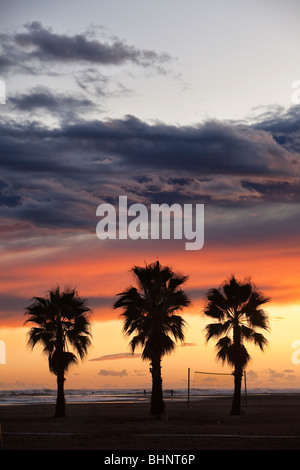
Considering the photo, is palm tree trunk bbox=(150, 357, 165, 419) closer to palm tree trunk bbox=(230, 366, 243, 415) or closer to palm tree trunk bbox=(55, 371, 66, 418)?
palm tree trunk bbox=(230, 366, 243, 415)

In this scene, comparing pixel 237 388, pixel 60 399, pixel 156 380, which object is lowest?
pixel 60 399

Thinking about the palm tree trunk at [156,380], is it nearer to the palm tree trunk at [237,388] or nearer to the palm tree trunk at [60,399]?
the palm tree trunk at [237,388]

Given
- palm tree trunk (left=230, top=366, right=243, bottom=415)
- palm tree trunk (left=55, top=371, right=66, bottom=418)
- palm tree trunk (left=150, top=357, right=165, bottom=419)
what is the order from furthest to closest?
palm tree trunk (left=55, top=371, right=66, bottom=418)
palm tree trunk (left=230, top=366, right=243, bottom=415)
palm tree trunk (left=150, top=357, right=165, bottom=419)

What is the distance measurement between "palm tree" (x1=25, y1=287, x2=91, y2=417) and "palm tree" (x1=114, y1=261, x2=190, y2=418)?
12.9 feet

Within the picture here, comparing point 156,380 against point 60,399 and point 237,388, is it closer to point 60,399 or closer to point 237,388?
point 237,388

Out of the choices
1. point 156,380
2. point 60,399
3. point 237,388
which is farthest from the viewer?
point 60,399

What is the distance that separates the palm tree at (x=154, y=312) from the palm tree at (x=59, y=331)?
3.95 m

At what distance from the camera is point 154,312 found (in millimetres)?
50000

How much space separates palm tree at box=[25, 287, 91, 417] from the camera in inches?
2021

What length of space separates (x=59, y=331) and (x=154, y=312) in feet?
25.4
